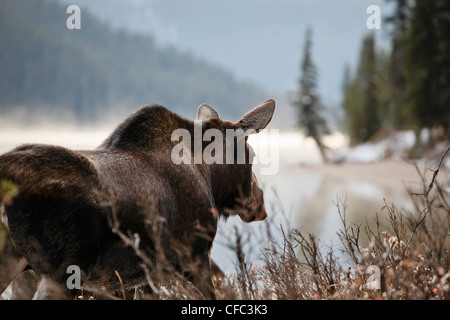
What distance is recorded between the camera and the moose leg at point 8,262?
2.83 m

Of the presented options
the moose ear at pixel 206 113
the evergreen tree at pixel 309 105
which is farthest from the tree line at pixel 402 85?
the moose ear at pixel 206 113

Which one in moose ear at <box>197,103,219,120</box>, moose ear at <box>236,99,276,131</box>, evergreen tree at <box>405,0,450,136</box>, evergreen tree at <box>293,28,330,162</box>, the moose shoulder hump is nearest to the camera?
the moose shoulder hump

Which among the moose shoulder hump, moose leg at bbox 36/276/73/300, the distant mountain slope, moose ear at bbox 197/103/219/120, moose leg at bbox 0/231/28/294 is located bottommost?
moose leg at bbox 36/276/73/300

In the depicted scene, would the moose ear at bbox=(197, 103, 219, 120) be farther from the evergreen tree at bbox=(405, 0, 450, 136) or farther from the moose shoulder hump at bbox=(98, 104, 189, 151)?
the evergreen tree at bbox=(405, 0, 450, 136)

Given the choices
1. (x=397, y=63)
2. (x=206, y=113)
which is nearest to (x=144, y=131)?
(x=206, y=113)

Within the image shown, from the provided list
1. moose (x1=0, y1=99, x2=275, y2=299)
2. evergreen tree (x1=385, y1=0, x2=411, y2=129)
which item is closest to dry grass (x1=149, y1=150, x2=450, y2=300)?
moose (x1=0, y1=99, x2=275, y2=299)

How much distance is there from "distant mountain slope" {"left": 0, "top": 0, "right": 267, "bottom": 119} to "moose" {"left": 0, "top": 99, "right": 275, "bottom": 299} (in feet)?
419

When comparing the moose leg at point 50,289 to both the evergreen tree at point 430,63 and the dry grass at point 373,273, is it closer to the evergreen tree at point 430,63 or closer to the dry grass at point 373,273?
the dry grass at point 373,273

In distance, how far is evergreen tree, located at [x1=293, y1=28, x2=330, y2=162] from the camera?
56156mm

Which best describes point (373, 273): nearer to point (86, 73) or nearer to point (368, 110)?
point (368, 110)

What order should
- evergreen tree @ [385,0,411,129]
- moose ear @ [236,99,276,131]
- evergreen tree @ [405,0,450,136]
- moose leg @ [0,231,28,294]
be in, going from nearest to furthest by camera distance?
moose leg @ [0,231,28,294]
moose ear @ [236,99,276,131]
evergreen tree @ [405,0,450,136]
evergreen tree @ [385,0,411,129]

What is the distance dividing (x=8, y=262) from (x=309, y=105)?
5493 cm

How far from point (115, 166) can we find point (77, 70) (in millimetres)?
179981

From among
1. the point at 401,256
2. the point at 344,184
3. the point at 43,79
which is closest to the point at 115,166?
the point at 401,256
